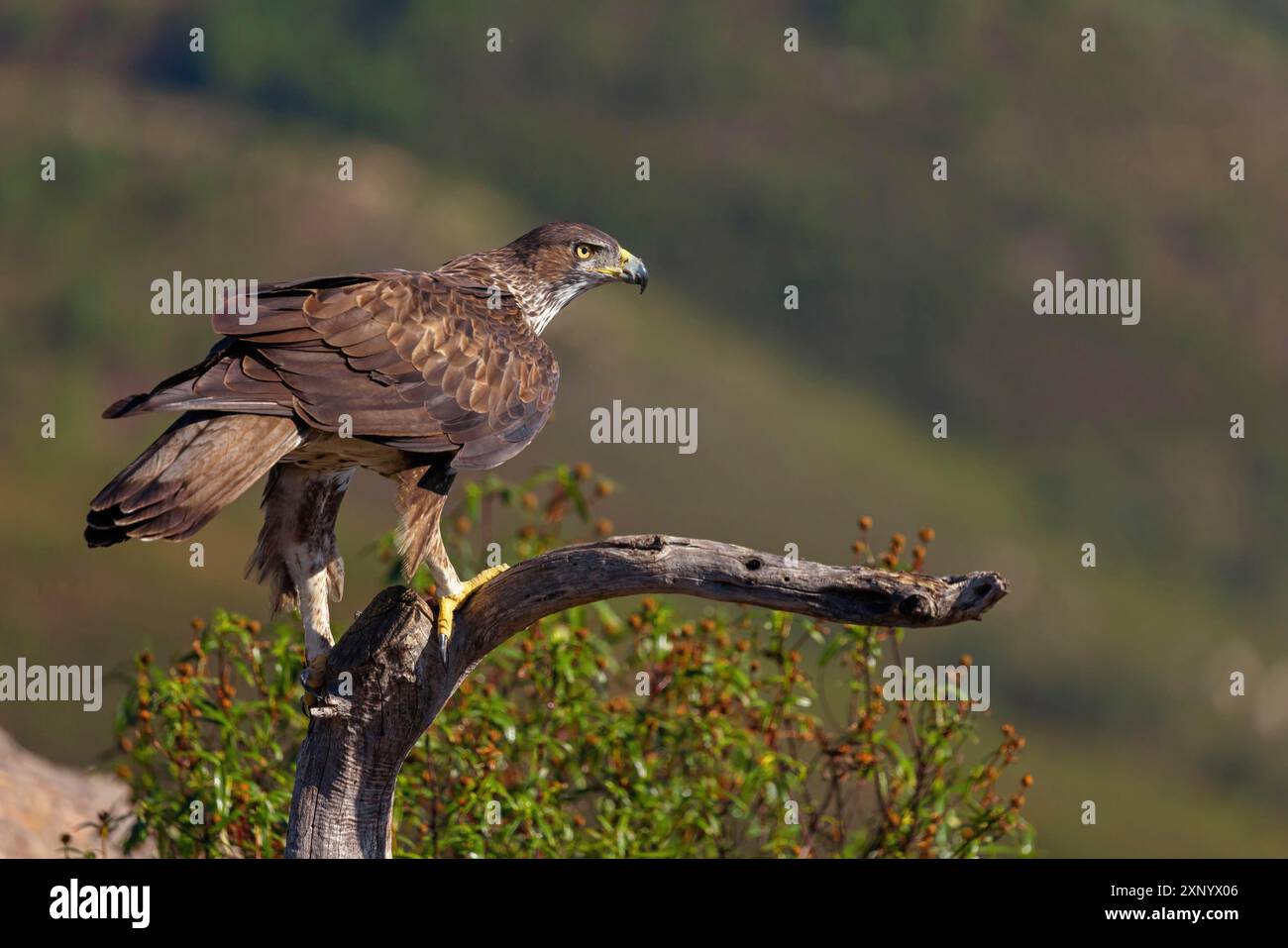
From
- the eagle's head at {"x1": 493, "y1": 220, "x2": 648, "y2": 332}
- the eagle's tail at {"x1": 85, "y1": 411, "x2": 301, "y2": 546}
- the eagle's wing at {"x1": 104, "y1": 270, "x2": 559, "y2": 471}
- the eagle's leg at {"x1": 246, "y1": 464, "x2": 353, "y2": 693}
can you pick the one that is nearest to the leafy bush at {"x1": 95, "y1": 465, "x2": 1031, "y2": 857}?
the eagle's leg at {"x1": 246, "y1": 464, "x2": 353, "y2": 693}

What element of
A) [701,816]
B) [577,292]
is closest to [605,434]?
[577,292]

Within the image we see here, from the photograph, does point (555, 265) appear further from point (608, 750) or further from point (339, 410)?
point (608, 750)

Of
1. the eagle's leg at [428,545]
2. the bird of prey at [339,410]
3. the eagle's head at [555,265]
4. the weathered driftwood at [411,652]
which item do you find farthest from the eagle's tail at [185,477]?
the eagle's head at [555,265]

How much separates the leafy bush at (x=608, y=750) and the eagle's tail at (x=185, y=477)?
7.46 feet

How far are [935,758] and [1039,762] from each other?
19579mm

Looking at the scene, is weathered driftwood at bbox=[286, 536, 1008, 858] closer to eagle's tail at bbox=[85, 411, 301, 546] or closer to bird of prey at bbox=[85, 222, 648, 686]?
bird of prey at bbox=[85, 222, 648, 686]

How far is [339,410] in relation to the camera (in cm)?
625

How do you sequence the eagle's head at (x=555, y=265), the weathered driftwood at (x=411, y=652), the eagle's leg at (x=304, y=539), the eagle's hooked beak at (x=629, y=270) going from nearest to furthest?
the weathered driftwood at (x=411, y=652)
the eagle's leg at (x=304, y=539)
the eagle's head at (x=555, y=265)
the eagle's hooked beak at (x=629, y=270)

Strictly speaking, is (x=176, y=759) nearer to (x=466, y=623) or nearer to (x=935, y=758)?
(x=466, y=623)

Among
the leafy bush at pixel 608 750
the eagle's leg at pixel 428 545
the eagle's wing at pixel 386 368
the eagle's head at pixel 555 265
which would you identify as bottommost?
the leafy bush at pixel 608 750

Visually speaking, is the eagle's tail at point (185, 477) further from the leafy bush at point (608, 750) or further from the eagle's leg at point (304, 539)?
the leafy bush at point (608, 750)

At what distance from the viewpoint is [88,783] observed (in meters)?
11.7

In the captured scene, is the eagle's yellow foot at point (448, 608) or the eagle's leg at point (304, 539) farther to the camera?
the eagle's leg at point (304, 539)

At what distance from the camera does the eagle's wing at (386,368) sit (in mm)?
6133
